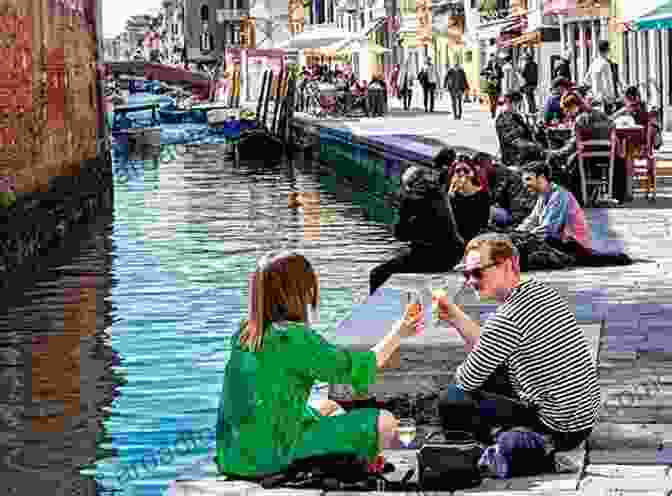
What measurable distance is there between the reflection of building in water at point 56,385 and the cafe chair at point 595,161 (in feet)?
Result: 16.5

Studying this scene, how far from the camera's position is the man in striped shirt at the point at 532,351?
813 centimetres

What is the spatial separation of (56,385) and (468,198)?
3602 mm

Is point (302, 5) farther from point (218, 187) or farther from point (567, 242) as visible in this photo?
point (567, 242)

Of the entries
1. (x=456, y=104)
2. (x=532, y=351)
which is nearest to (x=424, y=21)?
(x=456, y=104)

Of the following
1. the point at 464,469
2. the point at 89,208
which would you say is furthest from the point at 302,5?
the point at 464,469

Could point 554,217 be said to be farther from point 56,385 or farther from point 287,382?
point 287,382

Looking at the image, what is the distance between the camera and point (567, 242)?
15242 mm

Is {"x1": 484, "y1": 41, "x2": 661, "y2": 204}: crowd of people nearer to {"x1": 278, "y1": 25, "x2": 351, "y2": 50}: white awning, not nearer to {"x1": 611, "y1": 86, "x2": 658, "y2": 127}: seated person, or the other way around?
{"x1": 611, "y1": 86, "x2": 658, "y2": 127}: seated person

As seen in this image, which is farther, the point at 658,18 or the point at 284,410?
the point at 658,18

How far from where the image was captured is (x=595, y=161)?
800 inches

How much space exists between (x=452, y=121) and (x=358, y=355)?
120 ft

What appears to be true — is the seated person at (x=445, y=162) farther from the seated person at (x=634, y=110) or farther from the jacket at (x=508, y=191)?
the seated person at (x=634, y=110)

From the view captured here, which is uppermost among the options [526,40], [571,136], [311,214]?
[526,40]

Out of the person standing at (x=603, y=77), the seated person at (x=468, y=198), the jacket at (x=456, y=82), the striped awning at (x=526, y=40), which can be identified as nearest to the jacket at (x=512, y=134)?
the seated person at (x=468, y=198)
